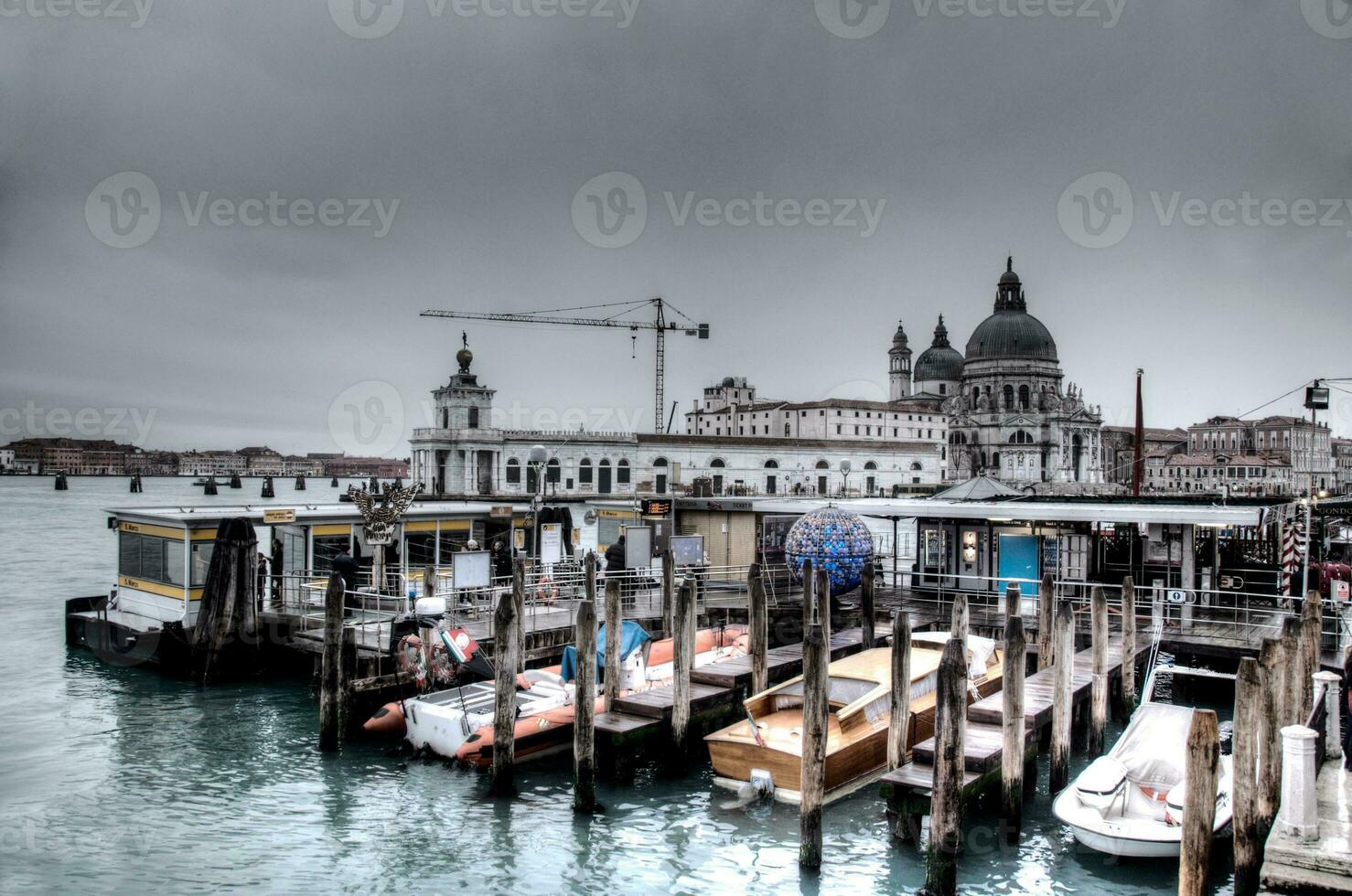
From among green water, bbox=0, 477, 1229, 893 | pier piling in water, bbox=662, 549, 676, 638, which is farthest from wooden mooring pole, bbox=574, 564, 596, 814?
pier piling in water, bbox=662, 549, 676, 638

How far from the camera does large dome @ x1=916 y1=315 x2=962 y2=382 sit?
132 meters

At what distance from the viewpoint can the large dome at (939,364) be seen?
433ft

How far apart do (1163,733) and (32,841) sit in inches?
583

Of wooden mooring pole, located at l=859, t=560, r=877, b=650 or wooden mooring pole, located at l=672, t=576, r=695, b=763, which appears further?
wooden mooring pole, located at l=859, t=560, r=877, b=650

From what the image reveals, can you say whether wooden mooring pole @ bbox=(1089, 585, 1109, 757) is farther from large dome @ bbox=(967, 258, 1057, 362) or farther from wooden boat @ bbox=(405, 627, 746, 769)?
large dome @ bbox=(967, 258, 1057, 362)

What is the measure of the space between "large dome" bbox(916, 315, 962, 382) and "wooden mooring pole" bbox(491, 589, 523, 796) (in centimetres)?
12246

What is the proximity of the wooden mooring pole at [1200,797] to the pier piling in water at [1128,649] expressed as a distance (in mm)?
8569

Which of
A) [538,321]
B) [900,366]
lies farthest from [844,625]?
[900,366]

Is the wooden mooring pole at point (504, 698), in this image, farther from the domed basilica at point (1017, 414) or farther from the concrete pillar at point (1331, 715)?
the domed basilica at point (1017, 414)

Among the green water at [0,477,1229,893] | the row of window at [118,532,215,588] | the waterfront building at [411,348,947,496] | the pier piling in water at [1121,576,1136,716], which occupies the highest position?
the waterfront building at [411,348,947,496]

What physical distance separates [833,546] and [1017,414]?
10175cm

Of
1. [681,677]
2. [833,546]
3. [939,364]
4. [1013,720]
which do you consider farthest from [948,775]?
[939,364]

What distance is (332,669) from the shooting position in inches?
628

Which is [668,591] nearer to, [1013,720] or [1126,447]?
[1013,720]
